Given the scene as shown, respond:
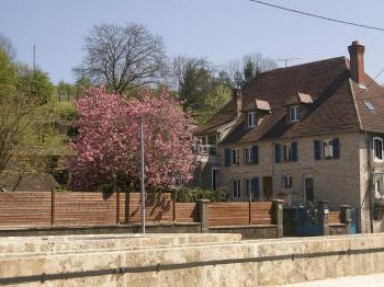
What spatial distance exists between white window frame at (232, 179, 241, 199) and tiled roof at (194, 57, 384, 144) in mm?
3440

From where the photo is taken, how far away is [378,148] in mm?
48688

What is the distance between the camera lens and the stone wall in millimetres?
8922

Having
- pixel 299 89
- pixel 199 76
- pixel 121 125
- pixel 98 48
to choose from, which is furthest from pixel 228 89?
pixel 121 125

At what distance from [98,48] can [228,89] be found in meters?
23.4

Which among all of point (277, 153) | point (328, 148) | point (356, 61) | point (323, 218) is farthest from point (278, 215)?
point (356, 61)

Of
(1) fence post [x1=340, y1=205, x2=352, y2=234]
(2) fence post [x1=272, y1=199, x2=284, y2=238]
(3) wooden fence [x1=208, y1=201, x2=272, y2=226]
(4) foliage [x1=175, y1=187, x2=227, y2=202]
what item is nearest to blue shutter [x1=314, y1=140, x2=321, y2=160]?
(1) fence post [x1=340, y1=205, x2=352, y2=234]

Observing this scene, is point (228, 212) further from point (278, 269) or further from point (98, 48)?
point (98, 48)

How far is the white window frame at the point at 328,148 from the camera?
48.9 meters

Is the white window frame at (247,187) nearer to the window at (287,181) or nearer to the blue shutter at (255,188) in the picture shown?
the blue shutter at (255,188)

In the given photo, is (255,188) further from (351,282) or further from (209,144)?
(351,282)

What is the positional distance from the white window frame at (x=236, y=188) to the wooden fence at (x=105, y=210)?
59.3ft

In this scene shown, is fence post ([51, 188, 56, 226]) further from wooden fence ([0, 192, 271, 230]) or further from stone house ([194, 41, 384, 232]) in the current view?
stone house ([194, 41, 384, 232])

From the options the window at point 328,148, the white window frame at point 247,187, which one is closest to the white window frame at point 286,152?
the window at point 328,148

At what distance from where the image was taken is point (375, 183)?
157 ft
